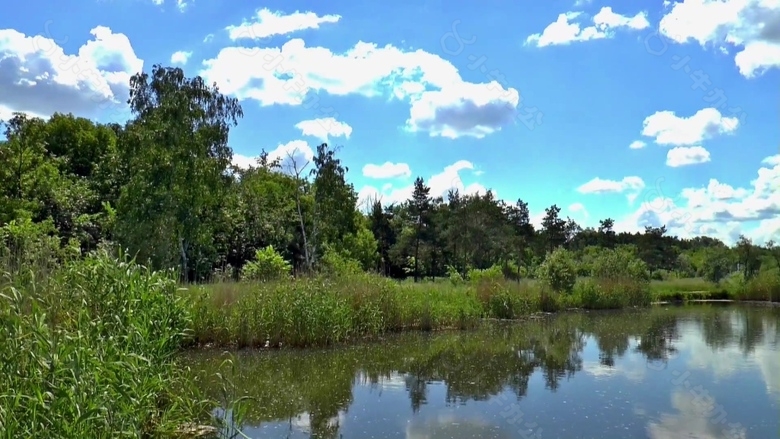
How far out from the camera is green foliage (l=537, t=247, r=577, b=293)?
21.1 metres

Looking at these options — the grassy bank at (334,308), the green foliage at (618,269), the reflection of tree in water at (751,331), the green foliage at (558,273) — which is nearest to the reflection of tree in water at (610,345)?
the reflection of tree in water at (751,331)

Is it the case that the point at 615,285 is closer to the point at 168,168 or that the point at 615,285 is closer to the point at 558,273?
the point at 558,273

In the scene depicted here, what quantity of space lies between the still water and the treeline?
3.26 m

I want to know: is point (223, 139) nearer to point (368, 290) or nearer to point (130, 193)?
point (130, 193)

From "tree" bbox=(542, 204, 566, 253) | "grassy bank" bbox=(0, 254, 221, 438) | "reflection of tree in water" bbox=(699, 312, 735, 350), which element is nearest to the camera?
"grassy bank" bbox=(0, 254, 221, 438)

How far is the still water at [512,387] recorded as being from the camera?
6.44 m

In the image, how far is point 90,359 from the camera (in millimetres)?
3916

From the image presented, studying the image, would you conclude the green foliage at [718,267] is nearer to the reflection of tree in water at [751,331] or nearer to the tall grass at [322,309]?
the reflection of tree in water at [751,331]

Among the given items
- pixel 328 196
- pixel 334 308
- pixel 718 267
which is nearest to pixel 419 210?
pixel 328 196

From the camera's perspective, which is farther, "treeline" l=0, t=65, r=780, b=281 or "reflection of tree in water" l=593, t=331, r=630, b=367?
"treeline" l=0, t=65, r=780, b=281

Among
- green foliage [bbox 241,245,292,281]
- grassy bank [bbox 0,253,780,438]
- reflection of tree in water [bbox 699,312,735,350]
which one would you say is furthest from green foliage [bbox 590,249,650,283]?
grassy bank [bbox 0,253,780,438]

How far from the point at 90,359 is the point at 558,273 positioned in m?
19.1

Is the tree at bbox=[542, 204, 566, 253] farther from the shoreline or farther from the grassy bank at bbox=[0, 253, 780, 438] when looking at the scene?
the grassy bank at bbox=[0, 253, 780, 438]

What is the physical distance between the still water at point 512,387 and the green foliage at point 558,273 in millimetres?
6904
